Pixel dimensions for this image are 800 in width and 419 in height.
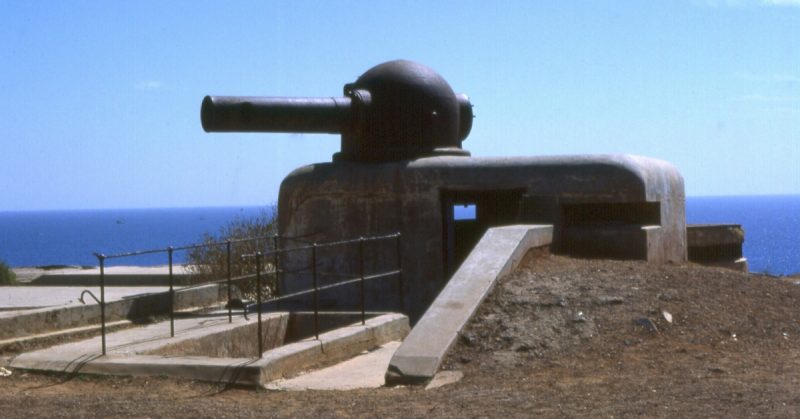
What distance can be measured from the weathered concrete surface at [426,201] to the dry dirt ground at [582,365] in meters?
1.47

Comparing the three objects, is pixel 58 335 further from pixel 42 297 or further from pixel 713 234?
pixel 713 234

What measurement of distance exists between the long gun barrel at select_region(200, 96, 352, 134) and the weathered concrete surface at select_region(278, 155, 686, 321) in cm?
60

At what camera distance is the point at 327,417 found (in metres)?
7.32

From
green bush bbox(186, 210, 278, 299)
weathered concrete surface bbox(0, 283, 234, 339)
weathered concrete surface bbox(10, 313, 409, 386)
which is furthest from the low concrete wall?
green bush bbox(186, 210, 278, 299)

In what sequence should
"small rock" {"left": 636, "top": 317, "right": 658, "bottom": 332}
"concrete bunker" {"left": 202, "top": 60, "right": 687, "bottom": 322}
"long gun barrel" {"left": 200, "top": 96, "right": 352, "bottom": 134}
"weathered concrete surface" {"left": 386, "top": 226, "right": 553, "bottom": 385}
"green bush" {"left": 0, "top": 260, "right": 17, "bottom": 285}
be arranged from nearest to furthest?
"weathered concrete surface" {"left": 386, "top": 226, "right": 553, "bottom": 385}
"small rock" {"left": 636, "top": 317, "right": 658, "bottom": 332}
"concrete bunker" {"left": 202, "top": 60, "right": 687, "bottom": 322}
"long gun barrel" {"left": 200, "top": 96, "right": 352, "bottom": 134}
"green bush" {"left": 0, "top": 260, "right": 17, "bottom": 285}

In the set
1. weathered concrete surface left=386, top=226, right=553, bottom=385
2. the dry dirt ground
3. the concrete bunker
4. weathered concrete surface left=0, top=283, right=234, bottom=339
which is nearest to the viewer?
the dry dirt ground

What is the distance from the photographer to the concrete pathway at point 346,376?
8898 mm

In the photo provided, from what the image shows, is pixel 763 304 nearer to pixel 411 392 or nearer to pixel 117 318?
pixel 411 392

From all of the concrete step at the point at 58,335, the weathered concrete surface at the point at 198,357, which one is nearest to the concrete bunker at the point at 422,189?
the weathered concrete surface at the point at 198,357

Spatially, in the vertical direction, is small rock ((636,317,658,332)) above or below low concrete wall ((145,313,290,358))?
above

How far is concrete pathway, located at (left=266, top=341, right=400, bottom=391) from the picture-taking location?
8.90 m

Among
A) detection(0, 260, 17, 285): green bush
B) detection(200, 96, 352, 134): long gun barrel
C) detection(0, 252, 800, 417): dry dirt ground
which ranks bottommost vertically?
detection(0, 260, 17, 285): green bush

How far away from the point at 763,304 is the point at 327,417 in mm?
5617

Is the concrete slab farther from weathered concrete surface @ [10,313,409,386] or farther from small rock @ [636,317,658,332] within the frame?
small rock @ [636,317,658,332]
